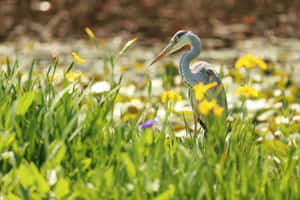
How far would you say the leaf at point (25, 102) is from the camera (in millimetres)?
2014

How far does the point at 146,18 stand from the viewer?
22.3 ft

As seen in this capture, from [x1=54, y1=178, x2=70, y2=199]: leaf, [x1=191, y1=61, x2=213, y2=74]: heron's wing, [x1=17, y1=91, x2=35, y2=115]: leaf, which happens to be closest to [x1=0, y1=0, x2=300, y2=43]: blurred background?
[x1=191, y1=61, x2=213, y2=74]: heron's wing

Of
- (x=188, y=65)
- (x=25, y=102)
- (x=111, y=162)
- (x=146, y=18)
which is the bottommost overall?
(x=111, y=162)

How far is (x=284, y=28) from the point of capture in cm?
666

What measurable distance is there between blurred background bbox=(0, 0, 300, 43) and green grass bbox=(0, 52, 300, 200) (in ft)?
14.6

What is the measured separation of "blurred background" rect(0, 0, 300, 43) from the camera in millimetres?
6574

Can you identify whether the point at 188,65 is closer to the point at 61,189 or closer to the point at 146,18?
the point at 61,189

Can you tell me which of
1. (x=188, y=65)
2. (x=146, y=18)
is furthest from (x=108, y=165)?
(x=146, y=18)

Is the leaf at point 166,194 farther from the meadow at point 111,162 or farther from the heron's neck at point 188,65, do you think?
the heron's neck at point 188,65

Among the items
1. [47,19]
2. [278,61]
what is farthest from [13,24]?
[278,61]

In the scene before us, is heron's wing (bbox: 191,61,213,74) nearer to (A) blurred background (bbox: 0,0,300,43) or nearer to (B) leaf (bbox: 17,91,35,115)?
(B) leaf (bbox: 17,91,35,115)

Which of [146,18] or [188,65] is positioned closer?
[188,65]

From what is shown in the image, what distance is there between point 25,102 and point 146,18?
497 cm

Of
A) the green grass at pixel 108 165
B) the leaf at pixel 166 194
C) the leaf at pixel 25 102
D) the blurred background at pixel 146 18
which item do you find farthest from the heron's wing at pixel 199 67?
the blurred background at pixel 146 18
